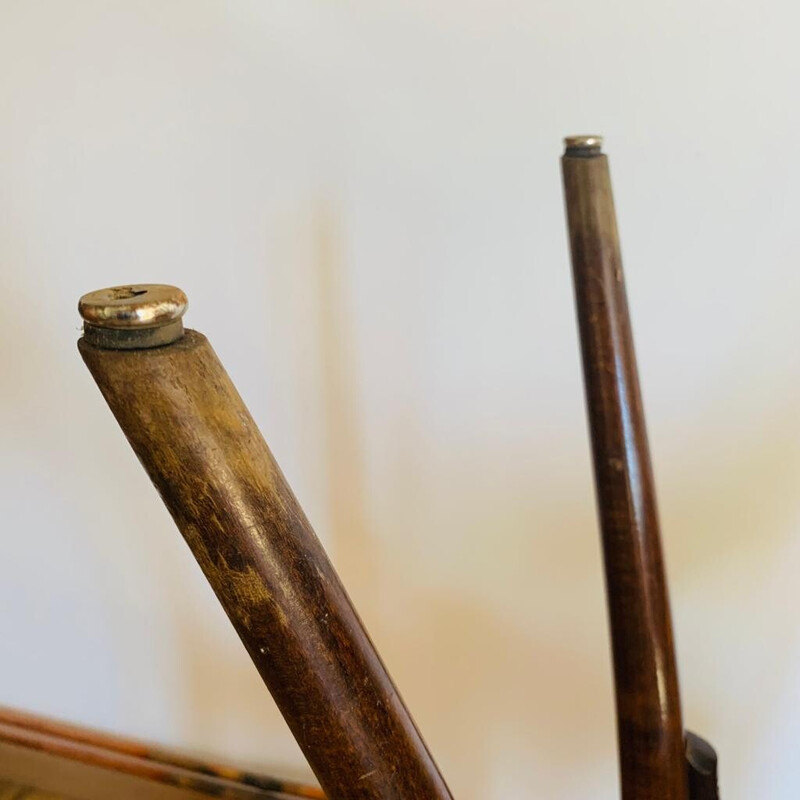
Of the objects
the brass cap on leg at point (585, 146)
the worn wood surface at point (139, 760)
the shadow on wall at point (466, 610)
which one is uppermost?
the brass cap on leg at point (585, 146)

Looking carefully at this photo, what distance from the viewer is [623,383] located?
1.11 ft

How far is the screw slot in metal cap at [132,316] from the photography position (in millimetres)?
266

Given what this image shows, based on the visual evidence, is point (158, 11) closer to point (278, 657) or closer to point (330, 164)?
point (330, 164)

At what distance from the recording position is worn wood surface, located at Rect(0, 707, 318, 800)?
33.5 inches

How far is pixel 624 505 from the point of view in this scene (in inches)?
13.5

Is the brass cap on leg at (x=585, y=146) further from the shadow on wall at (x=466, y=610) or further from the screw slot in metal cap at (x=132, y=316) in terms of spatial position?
the shadow on wall at (x=466, y=610)

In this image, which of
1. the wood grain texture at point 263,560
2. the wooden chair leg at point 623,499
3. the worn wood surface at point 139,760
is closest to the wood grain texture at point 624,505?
the wooden chair leg at point 623,499

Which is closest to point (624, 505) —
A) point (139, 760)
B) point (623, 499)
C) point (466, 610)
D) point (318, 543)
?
point (623, 499)

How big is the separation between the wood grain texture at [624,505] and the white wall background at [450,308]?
0.79 ft

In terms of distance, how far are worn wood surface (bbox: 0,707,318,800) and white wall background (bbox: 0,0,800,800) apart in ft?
0.57

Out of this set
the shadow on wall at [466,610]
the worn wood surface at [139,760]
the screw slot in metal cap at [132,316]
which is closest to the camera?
the screw slot in metal cap at [132,316]

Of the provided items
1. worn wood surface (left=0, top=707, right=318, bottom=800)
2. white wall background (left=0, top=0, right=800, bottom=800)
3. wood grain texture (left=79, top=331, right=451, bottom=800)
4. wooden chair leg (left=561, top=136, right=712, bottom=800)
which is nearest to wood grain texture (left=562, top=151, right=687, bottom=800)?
wooden chair leg (left=561, top=136, right=712, bottom=800)

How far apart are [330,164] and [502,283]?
0.17 m

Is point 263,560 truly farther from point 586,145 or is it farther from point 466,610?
point 466,610
